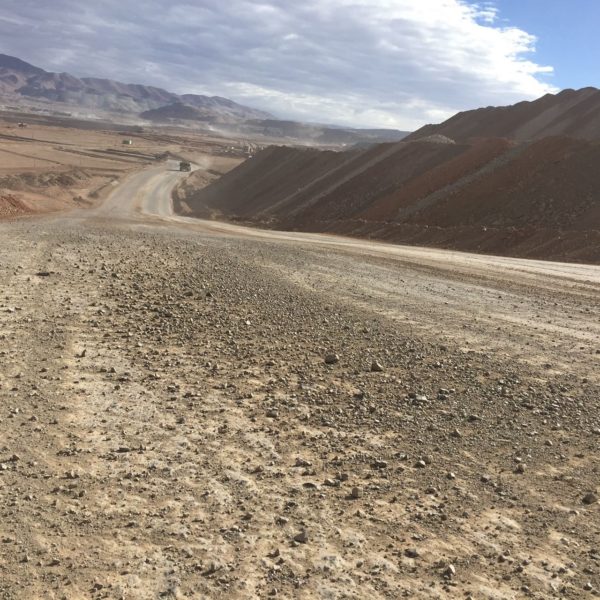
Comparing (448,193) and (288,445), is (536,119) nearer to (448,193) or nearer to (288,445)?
(448,193)

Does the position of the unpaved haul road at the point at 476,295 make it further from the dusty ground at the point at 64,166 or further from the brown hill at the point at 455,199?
the dusty ground at the point at 64,166

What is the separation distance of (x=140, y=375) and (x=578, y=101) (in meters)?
69.5

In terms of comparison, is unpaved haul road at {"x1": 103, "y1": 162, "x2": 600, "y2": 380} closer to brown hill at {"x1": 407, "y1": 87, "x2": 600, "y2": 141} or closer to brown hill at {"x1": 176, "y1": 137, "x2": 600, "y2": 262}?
brown hill at {"x1": 176, "y1": 137, "x2": 600, "y2": 262}

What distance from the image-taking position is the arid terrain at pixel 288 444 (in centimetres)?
421

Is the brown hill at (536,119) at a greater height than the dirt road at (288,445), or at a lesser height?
greater

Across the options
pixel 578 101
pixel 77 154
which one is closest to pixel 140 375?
pixel 578 101

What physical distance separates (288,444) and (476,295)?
8.70 m

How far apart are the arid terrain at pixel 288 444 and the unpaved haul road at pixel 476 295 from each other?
104 millimetres

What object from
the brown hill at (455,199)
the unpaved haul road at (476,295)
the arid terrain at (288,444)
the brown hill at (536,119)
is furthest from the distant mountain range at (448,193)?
the arid terrain at (288,444)

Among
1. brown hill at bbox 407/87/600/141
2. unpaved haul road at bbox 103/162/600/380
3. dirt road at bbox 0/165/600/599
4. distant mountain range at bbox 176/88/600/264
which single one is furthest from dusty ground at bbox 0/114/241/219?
brown hill at bbox 407/87/600/141

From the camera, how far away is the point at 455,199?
34562 millimetres

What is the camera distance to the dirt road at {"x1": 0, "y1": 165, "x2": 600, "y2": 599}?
166 inches

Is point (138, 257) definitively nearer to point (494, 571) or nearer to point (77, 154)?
point (494, 571)

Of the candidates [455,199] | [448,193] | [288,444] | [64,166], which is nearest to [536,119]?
[448,193]
